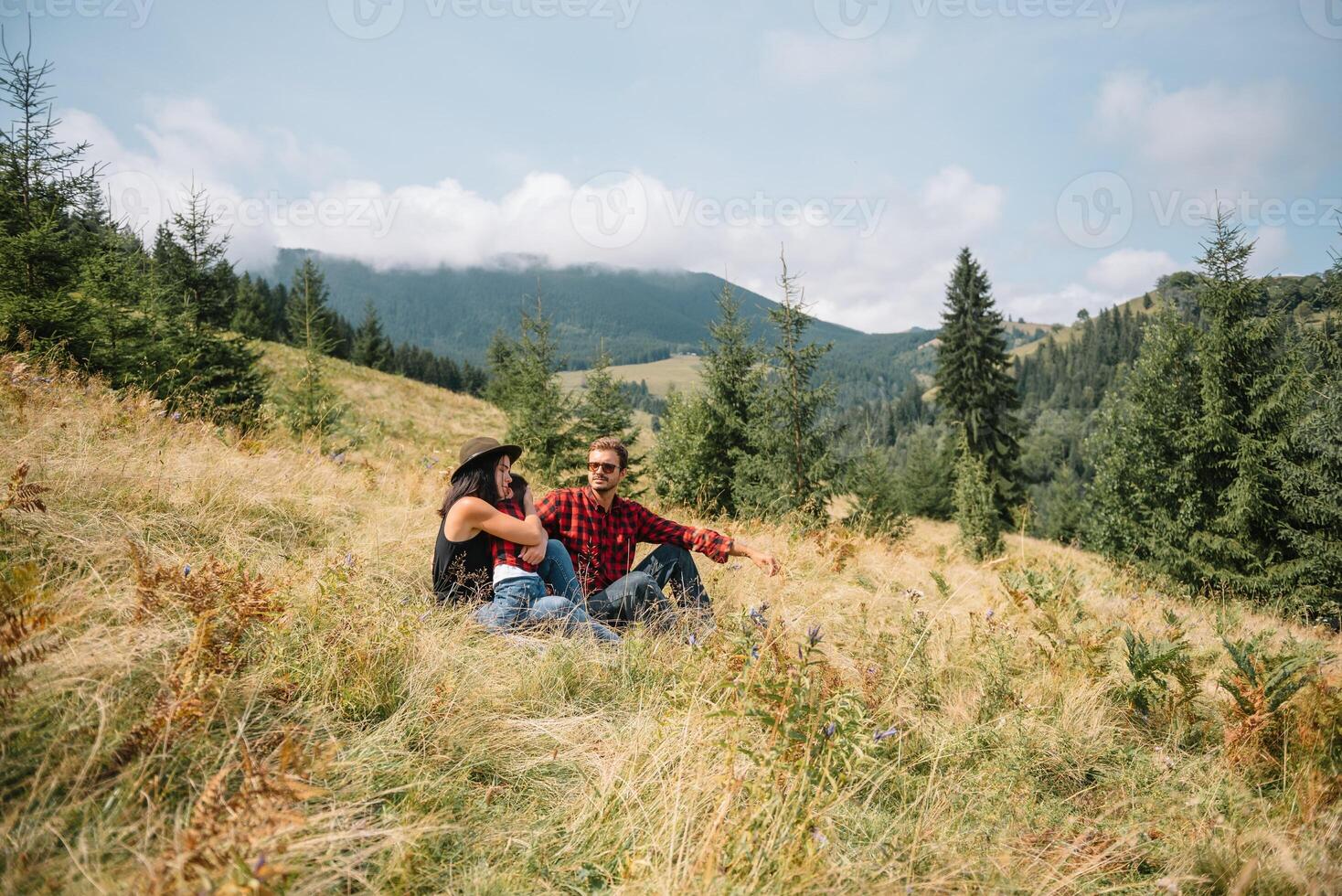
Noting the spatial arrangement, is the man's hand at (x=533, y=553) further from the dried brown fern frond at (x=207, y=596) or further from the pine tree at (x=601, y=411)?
the pine tree at (x=601, y=411)

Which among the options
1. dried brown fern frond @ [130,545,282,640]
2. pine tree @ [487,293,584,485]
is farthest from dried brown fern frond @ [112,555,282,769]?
pine tree @ [487,293,584,485]

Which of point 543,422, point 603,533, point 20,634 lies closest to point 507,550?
point 603,533

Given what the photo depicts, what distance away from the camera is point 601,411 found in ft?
51.9

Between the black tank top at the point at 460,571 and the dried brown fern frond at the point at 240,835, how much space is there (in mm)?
2021

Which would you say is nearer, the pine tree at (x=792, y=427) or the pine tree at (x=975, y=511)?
the pine tree at (x=792, y=427)

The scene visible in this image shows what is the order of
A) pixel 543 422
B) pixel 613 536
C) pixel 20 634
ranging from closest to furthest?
1. pixel 20 634
2. pixel 613 536
3. pixel 543 422

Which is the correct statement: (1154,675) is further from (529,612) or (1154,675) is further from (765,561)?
(529,612)

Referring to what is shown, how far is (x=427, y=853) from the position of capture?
1706mm

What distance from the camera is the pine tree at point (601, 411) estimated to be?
15.7 meters

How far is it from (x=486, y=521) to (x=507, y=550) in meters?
0.31

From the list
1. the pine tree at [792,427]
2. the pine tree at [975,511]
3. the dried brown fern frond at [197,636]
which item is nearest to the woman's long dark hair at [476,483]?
the dried brown fern frond at [197,636]

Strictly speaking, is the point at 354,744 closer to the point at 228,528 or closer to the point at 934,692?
the point at 228,528

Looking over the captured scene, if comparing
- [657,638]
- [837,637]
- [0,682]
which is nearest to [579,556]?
[657,638]

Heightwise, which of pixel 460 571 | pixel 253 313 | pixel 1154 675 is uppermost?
pixel 253 313
